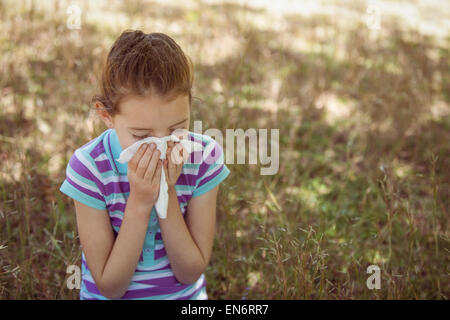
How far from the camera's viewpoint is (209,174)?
1787 millimetres

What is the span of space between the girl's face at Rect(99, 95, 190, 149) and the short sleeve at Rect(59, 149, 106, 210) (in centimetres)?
16

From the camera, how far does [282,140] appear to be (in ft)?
11.8

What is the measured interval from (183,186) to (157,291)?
391 mm

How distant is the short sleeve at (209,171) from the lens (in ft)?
5.82

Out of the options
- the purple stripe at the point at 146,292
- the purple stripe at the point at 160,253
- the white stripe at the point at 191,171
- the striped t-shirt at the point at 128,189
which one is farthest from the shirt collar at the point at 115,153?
the purple stripe at the point at 146,292

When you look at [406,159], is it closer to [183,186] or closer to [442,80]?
[442,80]

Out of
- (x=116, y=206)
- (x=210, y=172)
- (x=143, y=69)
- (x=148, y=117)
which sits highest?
(x=143, y=69)

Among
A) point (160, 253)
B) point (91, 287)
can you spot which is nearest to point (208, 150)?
point (160, 253)

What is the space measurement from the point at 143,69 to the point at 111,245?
0.63 meters

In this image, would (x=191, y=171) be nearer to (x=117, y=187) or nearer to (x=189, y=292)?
(x=117, y=187)

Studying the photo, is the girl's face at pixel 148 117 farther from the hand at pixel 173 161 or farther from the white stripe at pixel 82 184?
the white stripe at pixel 82 184

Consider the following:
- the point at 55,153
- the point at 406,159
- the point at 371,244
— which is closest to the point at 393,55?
the point at 406,159

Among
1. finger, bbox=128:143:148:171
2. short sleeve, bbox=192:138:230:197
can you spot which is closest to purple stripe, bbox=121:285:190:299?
short sleeve, bbox=192:138:230:197

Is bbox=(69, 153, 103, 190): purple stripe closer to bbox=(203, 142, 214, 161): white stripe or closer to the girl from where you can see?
the girl
